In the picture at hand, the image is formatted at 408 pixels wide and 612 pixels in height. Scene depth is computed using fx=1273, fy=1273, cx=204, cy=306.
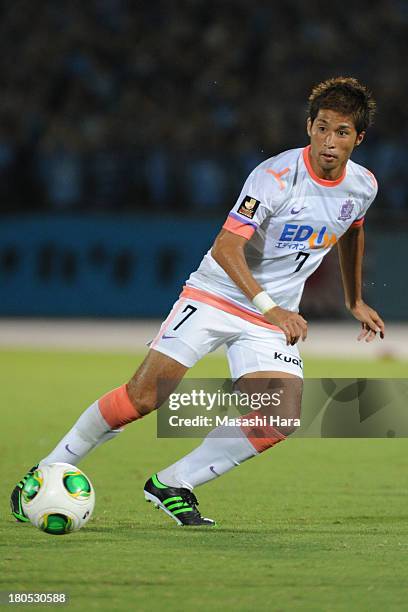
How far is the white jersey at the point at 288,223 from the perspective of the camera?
5.80 meters

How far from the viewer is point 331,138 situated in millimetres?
5750

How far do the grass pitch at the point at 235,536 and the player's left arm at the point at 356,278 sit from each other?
0.94m

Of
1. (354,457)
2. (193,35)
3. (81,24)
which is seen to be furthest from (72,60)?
(354,457)

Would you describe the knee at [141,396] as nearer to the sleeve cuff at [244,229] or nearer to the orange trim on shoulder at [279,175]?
the sleeve cuff at [244,229]

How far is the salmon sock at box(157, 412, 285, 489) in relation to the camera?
233 inches

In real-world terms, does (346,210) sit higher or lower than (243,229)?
higher

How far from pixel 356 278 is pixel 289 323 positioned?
1.20 metres

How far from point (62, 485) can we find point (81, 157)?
16.0 meters

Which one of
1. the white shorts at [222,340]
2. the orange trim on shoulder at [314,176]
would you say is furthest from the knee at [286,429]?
the orange trim on shoulder at [314,176]

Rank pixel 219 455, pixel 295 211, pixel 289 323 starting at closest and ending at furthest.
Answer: pixel 289 323 → pixel 295 211 → pixel 219 455

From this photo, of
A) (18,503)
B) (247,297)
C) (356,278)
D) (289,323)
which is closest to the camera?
Result: (289,323)

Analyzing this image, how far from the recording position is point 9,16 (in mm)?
23781

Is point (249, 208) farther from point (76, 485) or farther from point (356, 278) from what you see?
point (76, 485)

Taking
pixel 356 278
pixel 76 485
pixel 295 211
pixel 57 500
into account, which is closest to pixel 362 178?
pixel 295 211
